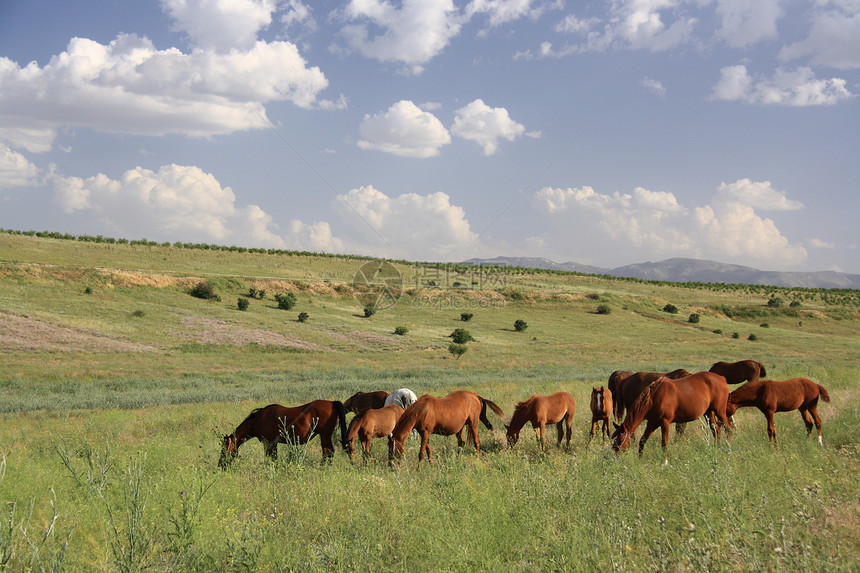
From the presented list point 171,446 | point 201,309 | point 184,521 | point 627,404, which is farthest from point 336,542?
point 201,309

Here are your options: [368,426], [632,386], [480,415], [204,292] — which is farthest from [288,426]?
[204,292]

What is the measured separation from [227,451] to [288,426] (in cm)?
108

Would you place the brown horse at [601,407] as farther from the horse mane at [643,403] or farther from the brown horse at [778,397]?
the brown horse at [778,397]

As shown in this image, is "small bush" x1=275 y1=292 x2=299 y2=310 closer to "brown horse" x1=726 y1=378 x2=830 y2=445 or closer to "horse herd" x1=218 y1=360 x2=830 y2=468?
"horse herd" x1=218 y1=360 x2=830 y2=468

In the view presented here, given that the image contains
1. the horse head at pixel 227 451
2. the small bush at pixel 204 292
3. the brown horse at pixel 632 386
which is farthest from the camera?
the small bush at pixel 204 292

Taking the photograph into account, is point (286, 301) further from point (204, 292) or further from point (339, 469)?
point (339, 469)

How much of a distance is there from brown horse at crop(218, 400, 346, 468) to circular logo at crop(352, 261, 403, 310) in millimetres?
51948

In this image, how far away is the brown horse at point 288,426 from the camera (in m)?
9.04

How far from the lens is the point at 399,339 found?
4512 cm

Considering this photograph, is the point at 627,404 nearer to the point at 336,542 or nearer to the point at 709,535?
the point at 709,535

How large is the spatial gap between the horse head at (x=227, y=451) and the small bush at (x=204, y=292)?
1968 inches

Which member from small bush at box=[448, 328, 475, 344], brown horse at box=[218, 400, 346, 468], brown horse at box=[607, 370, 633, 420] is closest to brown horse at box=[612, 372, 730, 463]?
brown horse at box=[607, 370, 633, 420]

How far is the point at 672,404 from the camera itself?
8812 millimetres

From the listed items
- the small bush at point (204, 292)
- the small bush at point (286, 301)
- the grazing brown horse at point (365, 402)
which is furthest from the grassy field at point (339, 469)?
the small bush at point (286, 301)
